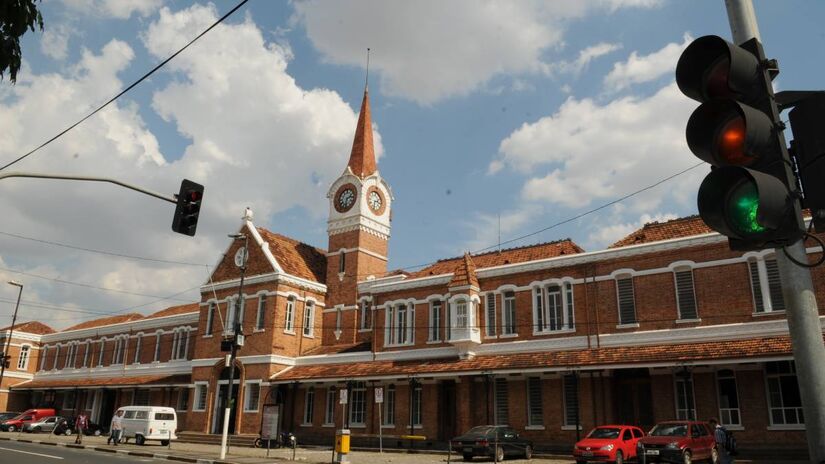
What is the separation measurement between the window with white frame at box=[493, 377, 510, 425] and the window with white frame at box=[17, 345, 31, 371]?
53.3 m

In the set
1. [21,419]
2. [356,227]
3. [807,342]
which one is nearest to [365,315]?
[356,227]

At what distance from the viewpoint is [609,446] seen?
71.9ft

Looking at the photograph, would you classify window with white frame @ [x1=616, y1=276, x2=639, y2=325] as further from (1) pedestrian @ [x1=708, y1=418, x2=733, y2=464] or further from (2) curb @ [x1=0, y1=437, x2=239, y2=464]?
(2) curb @ [x1=0, y1=437, x2=239, y2=464]

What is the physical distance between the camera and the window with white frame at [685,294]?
2753 centimetres

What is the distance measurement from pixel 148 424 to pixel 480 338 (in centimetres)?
1935

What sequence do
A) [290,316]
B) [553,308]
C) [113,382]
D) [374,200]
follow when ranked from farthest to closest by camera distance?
[113,382] < [374,200] < [290,316] < [553,308]

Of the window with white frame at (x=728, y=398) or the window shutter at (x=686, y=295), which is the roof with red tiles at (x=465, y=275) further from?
the window with white frame at (x=728, y=398)

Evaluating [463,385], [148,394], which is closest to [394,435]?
[463,385]

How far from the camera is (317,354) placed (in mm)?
40094

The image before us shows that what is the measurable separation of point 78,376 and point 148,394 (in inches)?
512

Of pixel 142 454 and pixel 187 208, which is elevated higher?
pixel 187 208

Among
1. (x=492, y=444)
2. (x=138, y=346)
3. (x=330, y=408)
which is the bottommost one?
(x=492, y=444)

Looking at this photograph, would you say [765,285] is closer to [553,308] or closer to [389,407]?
[553,308]

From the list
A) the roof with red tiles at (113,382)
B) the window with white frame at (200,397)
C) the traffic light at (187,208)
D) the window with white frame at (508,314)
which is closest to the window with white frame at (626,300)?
the window with white frame at (508,314)
